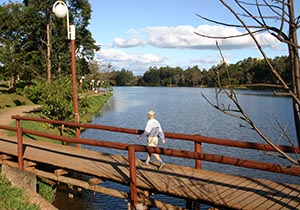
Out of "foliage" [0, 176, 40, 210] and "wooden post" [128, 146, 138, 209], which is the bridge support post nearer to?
"wooden post" [128, 146, 138, 209]

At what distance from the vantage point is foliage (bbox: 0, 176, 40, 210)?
744 cm

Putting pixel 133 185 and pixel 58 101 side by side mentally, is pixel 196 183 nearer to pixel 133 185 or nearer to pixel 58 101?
pixel 133 185

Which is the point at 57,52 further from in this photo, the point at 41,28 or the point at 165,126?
the point at 165,126

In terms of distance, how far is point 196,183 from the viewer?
20.7ft

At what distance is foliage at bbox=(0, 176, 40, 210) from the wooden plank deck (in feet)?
2.62

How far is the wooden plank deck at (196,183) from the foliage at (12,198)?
80cm

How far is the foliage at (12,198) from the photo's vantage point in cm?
744

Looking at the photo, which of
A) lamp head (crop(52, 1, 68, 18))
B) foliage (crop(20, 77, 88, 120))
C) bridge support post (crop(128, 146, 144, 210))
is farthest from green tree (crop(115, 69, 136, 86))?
bridge support post (crop(128, 146, 144, 210))

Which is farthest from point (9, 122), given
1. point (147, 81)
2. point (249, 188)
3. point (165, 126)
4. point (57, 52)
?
point (147, 81)

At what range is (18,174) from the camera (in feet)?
27.7

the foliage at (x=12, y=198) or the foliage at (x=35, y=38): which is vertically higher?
the foliage at (x=35, y=38)

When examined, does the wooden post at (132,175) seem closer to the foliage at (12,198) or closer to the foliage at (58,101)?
the foliage at (12,198)

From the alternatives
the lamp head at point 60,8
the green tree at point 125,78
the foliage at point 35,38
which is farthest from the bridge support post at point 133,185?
the green tree at point 125,78

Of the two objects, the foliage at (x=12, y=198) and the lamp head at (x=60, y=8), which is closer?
the foliage at (x=12, y=198)
